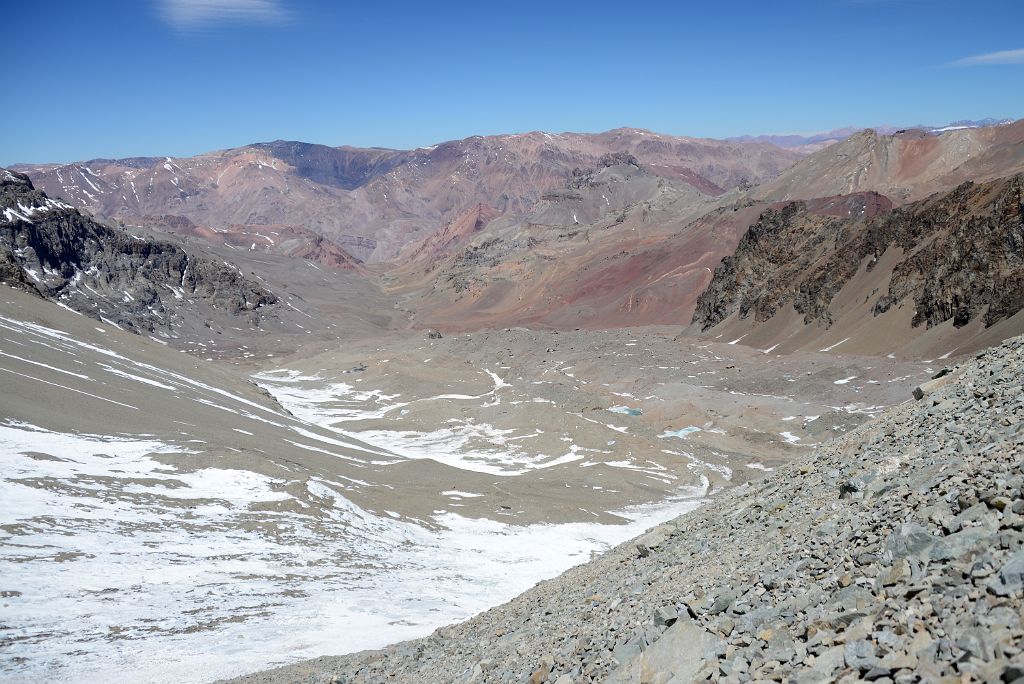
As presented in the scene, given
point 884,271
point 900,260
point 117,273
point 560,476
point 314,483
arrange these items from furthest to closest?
point 117,273 → point 884,271 → point 900,260 → point 560,476 → point 314,483

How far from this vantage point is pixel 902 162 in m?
140

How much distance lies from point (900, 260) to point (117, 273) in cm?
12453

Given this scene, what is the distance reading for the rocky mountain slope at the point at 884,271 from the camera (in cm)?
5897

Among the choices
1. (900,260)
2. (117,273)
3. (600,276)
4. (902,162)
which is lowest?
(600,276)

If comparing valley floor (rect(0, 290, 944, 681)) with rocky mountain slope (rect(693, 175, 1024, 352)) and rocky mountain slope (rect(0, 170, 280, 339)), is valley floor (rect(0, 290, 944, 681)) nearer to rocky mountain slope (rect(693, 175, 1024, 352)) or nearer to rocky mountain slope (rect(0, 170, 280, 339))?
rocky mountain slope (rect(693, 175, 1024, 352))

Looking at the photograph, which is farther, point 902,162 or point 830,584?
point 902,162

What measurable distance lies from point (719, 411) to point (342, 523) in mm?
32835

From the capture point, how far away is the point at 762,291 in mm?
87750

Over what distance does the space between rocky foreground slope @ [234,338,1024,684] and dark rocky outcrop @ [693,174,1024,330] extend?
48422 mm

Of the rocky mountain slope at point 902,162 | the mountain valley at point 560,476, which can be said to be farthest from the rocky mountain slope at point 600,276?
the rocky mountain slope at point 902,162

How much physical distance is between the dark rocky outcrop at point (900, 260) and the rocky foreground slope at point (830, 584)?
159 ft

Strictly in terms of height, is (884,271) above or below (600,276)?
above

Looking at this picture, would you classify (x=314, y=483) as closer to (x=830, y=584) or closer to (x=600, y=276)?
(x=830, y=584)

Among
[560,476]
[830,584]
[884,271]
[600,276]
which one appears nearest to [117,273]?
[600,276]
